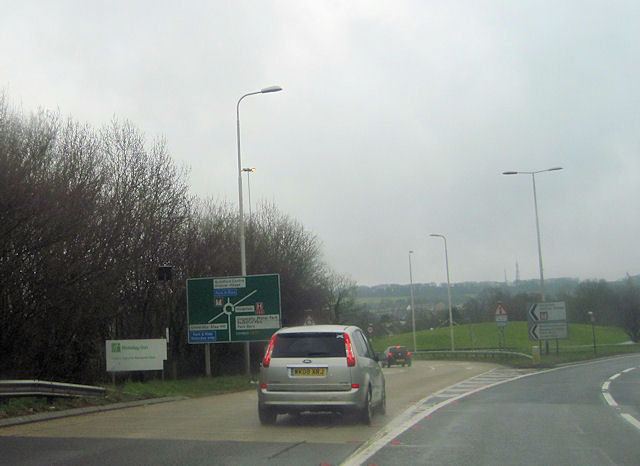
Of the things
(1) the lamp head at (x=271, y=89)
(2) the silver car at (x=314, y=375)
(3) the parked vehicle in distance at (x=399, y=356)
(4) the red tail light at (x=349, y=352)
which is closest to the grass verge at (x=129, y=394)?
(2) the silver car at (x=314, y=375)

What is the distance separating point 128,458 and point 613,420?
340 inches

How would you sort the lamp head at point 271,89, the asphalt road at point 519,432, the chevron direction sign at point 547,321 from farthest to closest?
the chevron direction sign at point 547,321 < the lamp head at point 271,89 < the asphalt road at point 519,432

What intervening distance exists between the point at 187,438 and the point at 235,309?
15527 mm

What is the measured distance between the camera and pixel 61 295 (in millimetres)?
20703

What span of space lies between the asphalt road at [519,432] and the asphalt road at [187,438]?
658 millimetres

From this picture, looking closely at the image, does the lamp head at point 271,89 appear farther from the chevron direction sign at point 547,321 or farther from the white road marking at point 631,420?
the chevron direction sign at point 547,321

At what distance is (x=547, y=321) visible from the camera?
39938mm

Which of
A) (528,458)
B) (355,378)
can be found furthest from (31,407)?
(528,458)

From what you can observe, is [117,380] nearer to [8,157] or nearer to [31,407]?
[8,157]

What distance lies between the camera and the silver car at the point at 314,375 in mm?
11805

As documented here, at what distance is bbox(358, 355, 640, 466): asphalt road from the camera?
8797 mm

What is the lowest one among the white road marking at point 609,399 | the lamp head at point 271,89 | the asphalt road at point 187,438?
the white road marking at point 609,399

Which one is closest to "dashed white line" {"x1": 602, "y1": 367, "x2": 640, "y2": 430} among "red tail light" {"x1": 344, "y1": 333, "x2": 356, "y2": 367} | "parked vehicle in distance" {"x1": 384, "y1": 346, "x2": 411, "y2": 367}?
"red tail light" {"x1": 344, "y1": 333, "x2": 356, "y2": 367}

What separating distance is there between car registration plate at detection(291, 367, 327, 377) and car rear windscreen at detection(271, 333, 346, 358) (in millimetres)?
231
